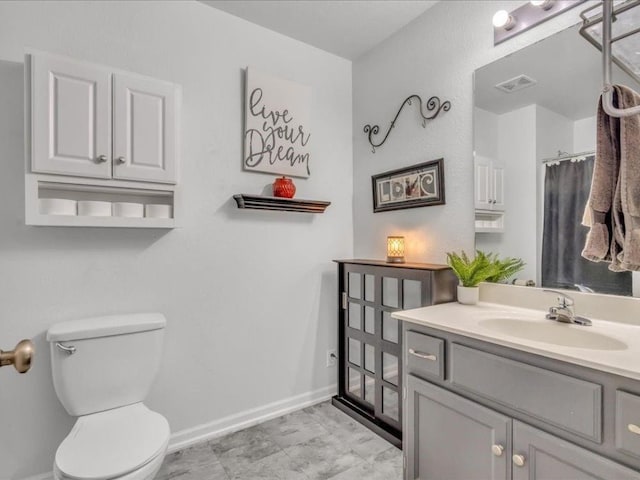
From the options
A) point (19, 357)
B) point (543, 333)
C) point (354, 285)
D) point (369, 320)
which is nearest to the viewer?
point (19, 357)

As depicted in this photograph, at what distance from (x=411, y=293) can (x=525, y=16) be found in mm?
1518

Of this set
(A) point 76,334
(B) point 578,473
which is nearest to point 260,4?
(A) point 76,334

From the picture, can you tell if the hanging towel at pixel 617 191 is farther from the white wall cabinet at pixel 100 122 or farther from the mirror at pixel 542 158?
the white wall cabinet at pixel 100 122

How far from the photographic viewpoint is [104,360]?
5.24 ft

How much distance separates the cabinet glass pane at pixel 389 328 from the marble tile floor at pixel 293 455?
1.97ft

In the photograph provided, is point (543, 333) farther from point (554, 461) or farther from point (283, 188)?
point (283, 188)

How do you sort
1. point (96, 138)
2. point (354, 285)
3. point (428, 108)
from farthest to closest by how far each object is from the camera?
point (354, 285), point (428, 108), point (96, 138)

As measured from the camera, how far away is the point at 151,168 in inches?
66.9

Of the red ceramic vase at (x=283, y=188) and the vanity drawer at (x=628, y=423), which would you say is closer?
the vanity drawer at (x=628, y=423)

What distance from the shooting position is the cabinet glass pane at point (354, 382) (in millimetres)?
2412

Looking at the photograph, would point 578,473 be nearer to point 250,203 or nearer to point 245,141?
point 250,203

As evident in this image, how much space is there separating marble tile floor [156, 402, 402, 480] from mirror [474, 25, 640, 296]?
126cm

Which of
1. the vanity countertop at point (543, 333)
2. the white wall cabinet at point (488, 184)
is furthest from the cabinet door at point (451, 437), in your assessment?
the white wall cabinet at point (488, 184)

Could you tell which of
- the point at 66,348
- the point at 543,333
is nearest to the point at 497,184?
the point at 543,333
